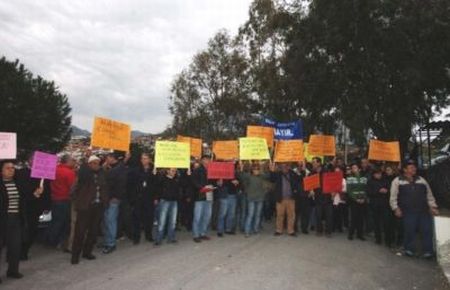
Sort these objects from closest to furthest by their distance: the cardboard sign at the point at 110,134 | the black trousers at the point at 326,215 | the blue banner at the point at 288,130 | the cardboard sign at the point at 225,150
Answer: the cardboard sign at the point at 110,134, the black trousers at the point at 326,215, the cardboard sign at the point at 225,150, the blue banner at the point at 288,130

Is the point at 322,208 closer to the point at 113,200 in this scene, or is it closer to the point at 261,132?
the point at 261,132

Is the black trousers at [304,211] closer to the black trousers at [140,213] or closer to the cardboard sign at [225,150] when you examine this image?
the cardboard sign at [225,150]

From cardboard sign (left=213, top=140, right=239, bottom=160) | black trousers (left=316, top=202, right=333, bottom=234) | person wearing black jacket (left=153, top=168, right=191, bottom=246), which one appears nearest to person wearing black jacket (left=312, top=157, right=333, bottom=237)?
black trousers (left=316, top=202, right=333, bottom=234)

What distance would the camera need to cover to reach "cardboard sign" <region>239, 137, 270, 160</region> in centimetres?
1443

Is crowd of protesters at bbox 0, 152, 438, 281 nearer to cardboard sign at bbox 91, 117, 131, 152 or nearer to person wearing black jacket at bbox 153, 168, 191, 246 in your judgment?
person wearing black jacket at bbox 153, 168, 191, 246

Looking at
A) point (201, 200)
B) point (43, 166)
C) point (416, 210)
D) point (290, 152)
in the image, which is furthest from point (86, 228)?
point (416, 210)

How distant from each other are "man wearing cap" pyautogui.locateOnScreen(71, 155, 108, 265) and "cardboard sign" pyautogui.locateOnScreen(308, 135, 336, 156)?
294 inches

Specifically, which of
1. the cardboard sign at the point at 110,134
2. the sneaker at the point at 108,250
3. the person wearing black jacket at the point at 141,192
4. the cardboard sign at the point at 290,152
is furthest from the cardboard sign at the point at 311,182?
the sneaker at the point at 108,250

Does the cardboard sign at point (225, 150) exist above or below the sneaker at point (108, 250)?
above

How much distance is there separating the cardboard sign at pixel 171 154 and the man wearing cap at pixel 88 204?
1.70 meters

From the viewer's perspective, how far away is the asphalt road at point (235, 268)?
27.2ft

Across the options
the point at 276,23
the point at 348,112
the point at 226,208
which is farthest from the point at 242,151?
the point at 276,23

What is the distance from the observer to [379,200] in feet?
42.1

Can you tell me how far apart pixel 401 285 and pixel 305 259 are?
205 cm
